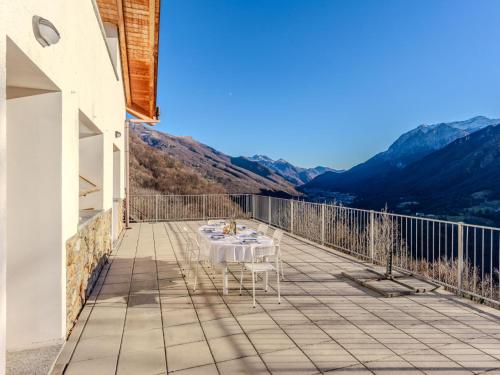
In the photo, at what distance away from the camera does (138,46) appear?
8500 millimetres

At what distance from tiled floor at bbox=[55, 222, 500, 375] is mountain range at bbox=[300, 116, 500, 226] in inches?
418

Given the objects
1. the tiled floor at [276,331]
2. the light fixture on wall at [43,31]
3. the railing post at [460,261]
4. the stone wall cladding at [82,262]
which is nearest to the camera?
the light fixture on wall at [43,31]

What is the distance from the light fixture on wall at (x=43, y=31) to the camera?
2.33 meters

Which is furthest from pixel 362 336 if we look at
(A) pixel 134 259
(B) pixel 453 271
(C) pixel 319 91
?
(C) pixel 319 91

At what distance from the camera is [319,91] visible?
43.5 metres

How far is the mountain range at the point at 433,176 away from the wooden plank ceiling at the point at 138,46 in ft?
31.9

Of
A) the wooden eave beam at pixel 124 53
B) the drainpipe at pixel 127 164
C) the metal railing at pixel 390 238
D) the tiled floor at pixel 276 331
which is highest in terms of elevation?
the wooden eave beam at pixel 124 53

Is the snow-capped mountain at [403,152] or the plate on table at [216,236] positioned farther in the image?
the snow-capped mountain at [403,152]

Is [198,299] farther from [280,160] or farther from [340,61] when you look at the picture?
[280,160]

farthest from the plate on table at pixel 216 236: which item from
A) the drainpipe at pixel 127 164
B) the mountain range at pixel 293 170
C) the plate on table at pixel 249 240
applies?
the mountain range at pixel 293 170

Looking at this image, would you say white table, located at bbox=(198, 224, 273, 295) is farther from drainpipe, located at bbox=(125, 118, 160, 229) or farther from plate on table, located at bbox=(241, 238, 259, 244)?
drainpipe, located at bbox=(125, 118, 160, 229)

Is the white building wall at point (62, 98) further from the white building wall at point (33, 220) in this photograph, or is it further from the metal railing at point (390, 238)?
the metal railing at point (390, 238)

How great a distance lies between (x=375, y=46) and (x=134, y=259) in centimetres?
2711

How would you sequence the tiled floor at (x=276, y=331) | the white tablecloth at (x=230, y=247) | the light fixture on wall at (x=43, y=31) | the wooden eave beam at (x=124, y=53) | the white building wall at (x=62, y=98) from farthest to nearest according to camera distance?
the wooden eave beam at (x=124, y=53), the white tablecloth at (x=230, y=247), the tiled floor at (x=276, y=331), the light fixture on wall at (x=43, y=31), the white building wall at (x=62, y=98)
